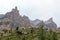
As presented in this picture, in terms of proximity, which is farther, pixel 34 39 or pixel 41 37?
pixel 34 39

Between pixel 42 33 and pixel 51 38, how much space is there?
7134 mm

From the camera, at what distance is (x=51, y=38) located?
105 metres

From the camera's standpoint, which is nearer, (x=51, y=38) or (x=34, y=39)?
(x=51, y=38)

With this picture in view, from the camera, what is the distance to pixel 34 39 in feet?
510

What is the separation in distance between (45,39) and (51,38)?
353 cm

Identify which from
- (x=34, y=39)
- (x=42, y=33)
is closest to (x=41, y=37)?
(x=42, y=33)

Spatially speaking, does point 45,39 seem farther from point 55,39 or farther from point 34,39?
point 34,39

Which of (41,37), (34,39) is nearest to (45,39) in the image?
(41,37)

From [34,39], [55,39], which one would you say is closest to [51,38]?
[55,39]

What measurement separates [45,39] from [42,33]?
183 inches

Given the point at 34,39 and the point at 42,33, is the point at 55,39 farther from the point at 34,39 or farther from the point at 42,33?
the point at 34,39

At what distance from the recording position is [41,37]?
102 meters

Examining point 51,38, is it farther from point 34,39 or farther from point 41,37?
point 34,39

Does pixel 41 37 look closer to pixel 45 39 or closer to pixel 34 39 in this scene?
pixel 45 39
